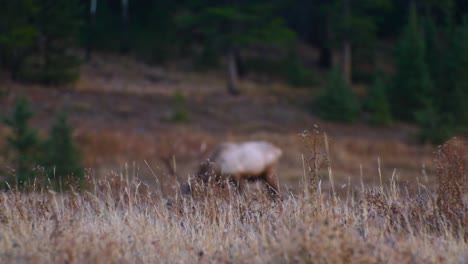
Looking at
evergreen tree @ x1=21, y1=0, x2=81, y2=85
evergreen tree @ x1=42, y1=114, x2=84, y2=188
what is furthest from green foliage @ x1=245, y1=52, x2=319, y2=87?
evergreen tree @ x1=42, y1=114, x2=84, y2=188

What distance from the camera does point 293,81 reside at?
1350 inches

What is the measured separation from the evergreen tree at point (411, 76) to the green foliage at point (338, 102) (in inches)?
92.4

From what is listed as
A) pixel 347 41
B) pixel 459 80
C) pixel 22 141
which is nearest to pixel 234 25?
pixel 347 41

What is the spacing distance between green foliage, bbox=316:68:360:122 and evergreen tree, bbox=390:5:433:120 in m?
2.35

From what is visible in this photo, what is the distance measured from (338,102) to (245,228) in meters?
23.0

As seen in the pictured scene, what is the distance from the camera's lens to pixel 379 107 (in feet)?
93.1

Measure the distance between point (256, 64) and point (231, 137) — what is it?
15.1 m

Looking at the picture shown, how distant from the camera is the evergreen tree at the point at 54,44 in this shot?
2695cm

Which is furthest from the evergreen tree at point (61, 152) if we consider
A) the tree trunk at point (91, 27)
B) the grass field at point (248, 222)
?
the tree trunk at point (91, 27)

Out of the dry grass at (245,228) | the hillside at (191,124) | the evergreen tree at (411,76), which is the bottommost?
the hillside at (191,124)

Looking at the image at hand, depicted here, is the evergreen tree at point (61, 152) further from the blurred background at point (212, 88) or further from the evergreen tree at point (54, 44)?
the evergreen tree at point (54, 44)

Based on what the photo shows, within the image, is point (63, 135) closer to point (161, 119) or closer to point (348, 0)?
point (161, 119)

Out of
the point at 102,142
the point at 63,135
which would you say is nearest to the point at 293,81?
the point at 102,142

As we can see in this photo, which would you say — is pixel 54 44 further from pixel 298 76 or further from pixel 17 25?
pixel 298 76
